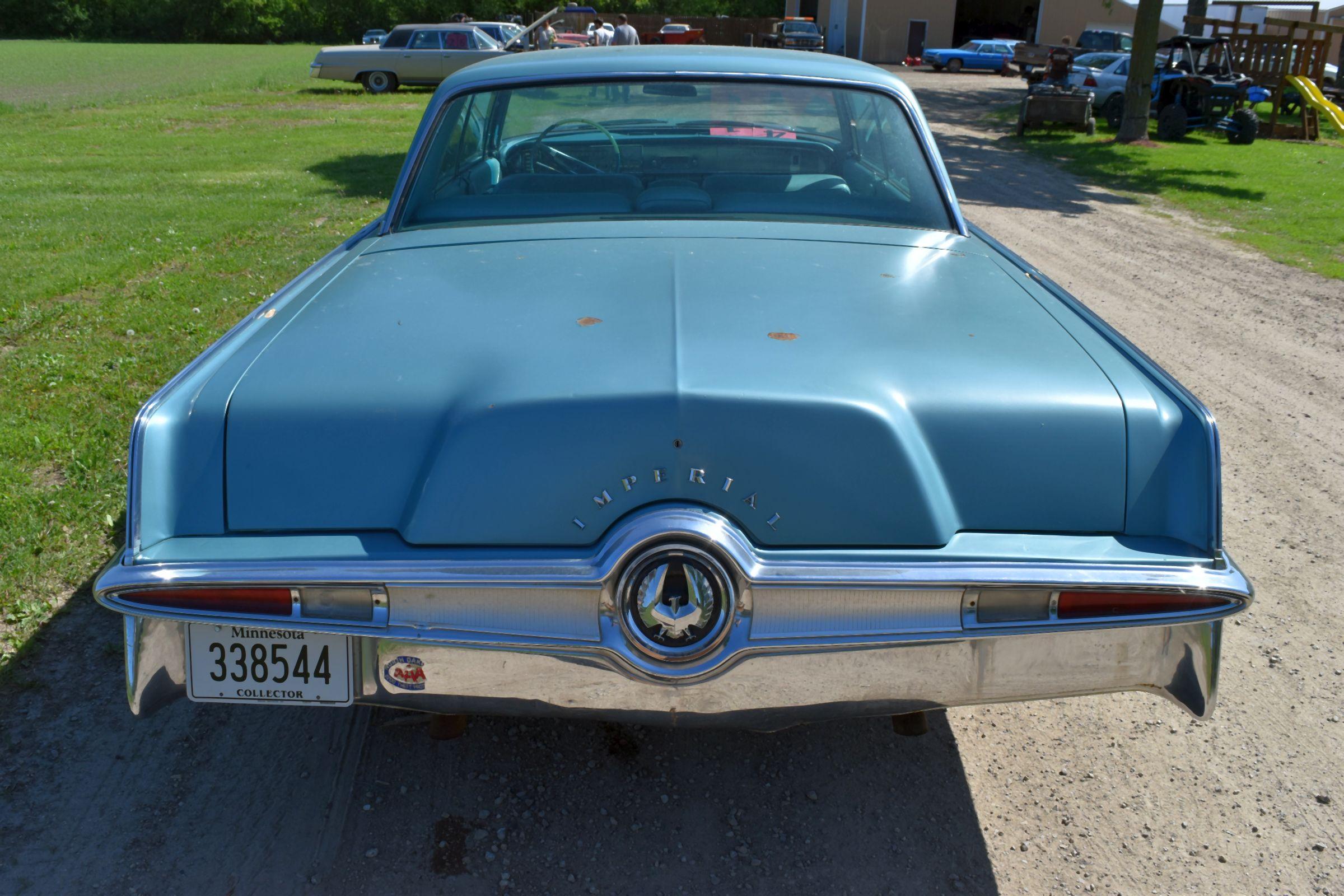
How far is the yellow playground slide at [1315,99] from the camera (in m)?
18.4

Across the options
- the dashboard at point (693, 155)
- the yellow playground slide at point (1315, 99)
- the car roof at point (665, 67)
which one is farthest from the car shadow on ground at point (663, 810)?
the yellow playground slide at point (1315, 99)

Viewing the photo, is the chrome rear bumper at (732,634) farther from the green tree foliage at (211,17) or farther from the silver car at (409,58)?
the green tree foliage at (211,17)

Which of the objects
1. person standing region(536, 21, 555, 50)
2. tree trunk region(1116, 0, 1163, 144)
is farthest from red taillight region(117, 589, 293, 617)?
tree trunk region(1116, 0, 1163, 144)

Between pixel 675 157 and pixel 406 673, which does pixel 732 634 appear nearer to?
pixel 406 673

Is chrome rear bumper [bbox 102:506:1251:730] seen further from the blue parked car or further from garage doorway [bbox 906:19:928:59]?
garage doorway [bbox 906:19:928:59]

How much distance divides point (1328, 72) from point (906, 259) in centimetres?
2860

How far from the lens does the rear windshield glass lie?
10.3ft

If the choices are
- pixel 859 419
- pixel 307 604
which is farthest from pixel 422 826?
pixel 859 419

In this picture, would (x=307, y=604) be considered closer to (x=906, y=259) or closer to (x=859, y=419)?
(x=859, y=419)

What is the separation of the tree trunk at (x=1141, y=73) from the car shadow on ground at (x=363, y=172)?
10703 millimetres

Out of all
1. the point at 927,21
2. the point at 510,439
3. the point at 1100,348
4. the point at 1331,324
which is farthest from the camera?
the point at 927,21

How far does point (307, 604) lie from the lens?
6.20 ft

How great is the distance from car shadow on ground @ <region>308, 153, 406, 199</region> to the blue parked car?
28.9 m

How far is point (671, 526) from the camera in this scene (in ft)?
5.88
